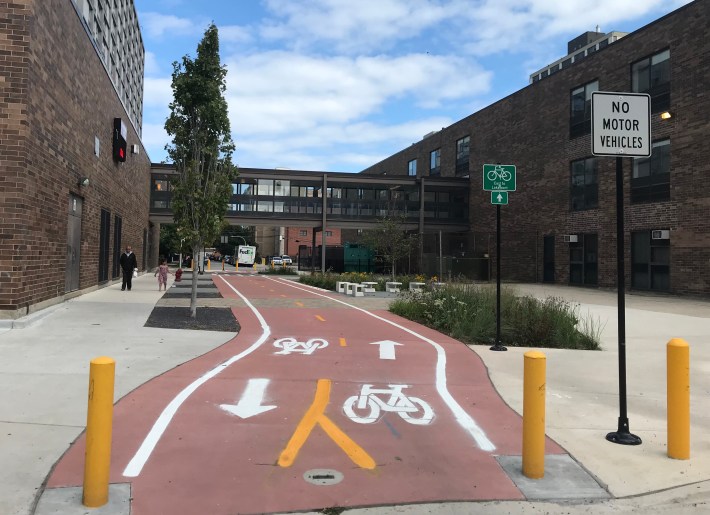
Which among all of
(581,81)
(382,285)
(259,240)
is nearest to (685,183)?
(581,81)

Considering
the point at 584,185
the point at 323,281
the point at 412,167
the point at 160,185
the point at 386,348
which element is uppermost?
the point at 412,167

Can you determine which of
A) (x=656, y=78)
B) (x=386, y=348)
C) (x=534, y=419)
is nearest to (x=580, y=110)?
(x=656, y=78)

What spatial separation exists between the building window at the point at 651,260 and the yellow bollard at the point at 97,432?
27.1m

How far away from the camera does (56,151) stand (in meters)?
13.0

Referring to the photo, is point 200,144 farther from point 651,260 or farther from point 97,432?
point 651,260

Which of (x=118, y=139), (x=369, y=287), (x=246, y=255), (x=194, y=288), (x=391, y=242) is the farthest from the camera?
(x=246, y=255)

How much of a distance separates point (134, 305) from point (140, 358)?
25.7ft

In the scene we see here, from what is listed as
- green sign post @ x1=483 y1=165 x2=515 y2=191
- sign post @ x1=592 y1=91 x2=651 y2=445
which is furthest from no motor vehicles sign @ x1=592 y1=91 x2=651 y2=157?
green sign post @ x1=483 y1=165 x2=515 y2=191

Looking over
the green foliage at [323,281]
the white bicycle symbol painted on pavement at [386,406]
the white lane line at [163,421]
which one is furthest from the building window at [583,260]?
the white bicycle symbol painted on pavement at [386,406]

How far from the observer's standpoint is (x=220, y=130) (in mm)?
13680

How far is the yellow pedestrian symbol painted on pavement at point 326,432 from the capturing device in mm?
4448

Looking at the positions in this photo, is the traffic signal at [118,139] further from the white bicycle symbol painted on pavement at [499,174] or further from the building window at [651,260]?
the building window at [651,260]

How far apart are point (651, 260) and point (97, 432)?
28.1 meters

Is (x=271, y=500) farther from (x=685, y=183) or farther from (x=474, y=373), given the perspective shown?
(x=685, y=183)
